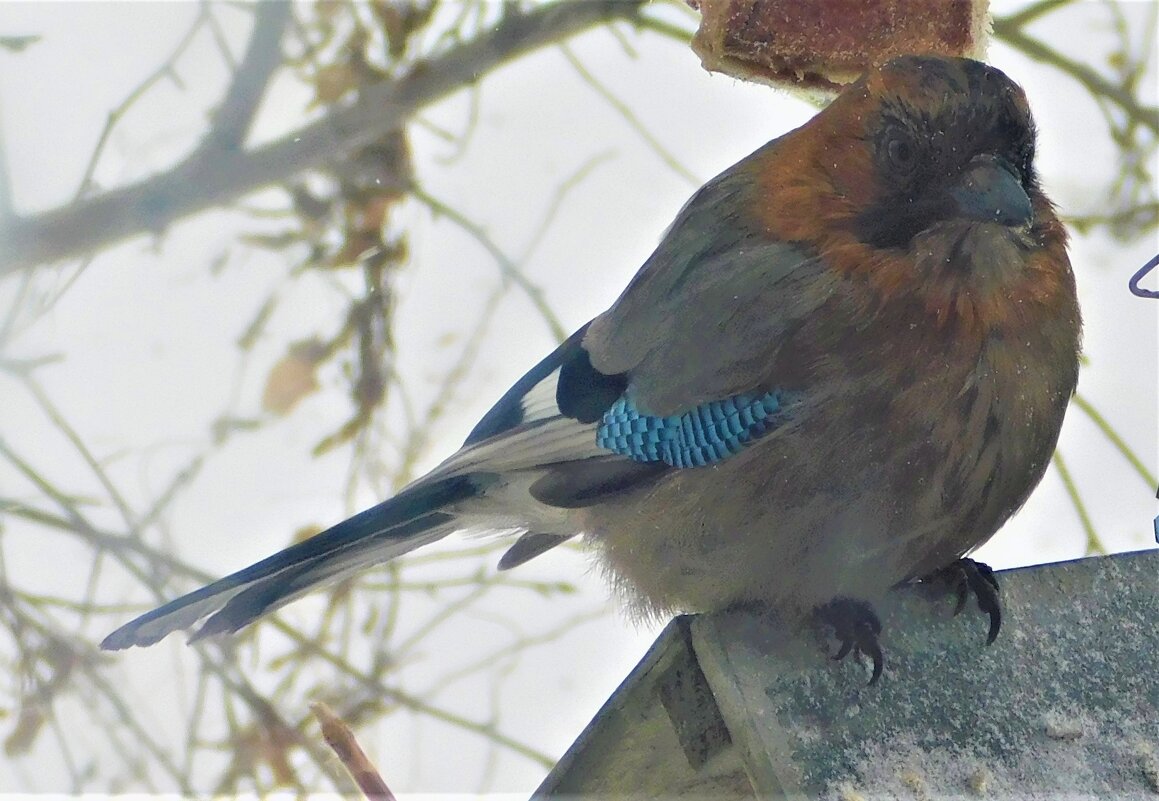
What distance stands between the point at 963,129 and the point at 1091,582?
0.53m

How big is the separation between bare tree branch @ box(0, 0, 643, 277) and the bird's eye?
1446 mm

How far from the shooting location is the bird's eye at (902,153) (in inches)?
61.2

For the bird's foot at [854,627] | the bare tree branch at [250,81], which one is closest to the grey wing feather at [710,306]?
the bird's foot at [854,627]

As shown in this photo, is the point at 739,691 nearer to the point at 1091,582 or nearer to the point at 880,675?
the point at 880,675

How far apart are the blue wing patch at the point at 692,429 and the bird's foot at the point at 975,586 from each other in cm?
27

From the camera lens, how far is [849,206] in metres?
1.60

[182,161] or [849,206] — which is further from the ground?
[182,161]

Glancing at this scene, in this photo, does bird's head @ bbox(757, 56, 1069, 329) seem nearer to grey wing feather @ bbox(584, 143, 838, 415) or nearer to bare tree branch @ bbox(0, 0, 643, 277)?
grey wing feather @ bbox(584, 143, 838, 415)

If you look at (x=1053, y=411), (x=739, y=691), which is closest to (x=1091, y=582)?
(x=1053, y=411)

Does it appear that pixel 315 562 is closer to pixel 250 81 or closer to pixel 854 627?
pixel 854 627

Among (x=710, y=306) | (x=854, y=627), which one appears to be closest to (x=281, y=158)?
(x=710, y=306)

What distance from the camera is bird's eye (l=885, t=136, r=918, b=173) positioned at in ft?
5.10

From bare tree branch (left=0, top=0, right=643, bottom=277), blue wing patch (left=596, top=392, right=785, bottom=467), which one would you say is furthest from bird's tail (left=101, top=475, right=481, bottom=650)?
bare tree branch (left=0, top=0, right=643, bottom=277)

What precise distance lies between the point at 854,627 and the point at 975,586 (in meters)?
0.18
